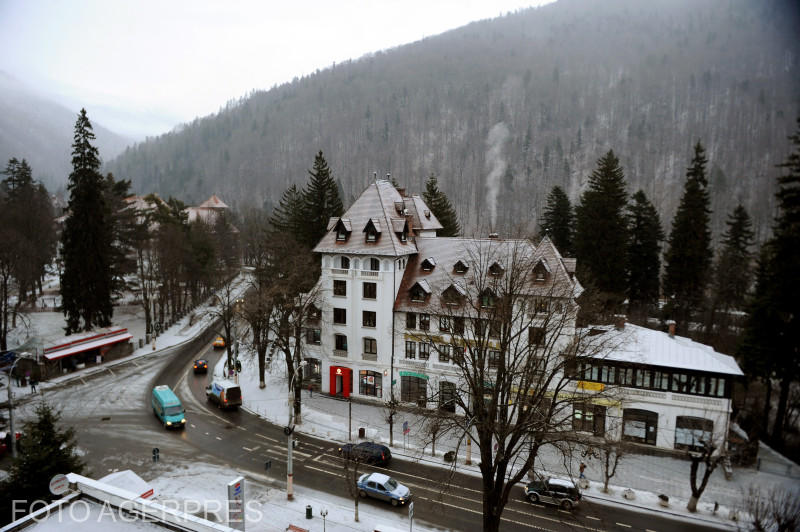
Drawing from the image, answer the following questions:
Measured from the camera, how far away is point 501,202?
177 metres

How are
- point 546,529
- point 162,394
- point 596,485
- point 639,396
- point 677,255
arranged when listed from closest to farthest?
point 546,529
point 596,485
point 639,396
point 162,394
point 677,255

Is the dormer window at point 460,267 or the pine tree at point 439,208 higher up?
the pine tree at point 439,208

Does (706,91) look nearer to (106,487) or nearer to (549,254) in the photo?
(549,254)

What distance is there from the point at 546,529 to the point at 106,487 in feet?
69.5

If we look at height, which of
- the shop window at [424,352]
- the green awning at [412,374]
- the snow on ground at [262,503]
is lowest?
the snow on ground at [262,503]

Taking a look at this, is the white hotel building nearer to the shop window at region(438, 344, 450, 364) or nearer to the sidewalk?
the shop window at region(438, 344, 450, 364)

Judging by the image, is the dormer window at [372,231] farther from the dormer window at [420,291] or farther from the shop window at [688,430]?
the shop window at [688,430]

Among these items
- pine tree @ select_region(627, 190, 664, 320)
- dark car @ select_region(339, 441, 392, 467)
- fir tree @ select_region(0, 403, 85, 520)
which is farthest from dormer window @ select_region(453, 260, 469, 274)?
pine tree @ select_region(627, 190, 664, 320)

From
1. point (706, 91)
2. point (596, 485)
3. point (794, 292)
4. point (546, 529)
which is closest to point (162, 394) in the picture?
point (546, 529)

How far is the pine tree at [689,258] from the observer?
185 feet

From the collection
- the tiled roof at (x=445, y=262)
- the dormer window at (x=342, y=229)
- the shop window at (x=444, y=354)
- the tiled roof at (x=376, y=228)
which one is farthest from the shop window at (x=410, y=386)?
the dormer window at (x=342, y=229)

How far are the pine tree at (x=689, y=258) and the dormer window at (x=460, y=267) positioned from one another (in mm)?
31936

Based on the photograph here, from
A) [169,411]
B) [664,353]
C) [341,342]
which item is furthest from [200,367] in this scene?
[664,353]

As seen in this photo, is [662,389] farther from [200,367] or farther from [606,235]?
[200,367]
